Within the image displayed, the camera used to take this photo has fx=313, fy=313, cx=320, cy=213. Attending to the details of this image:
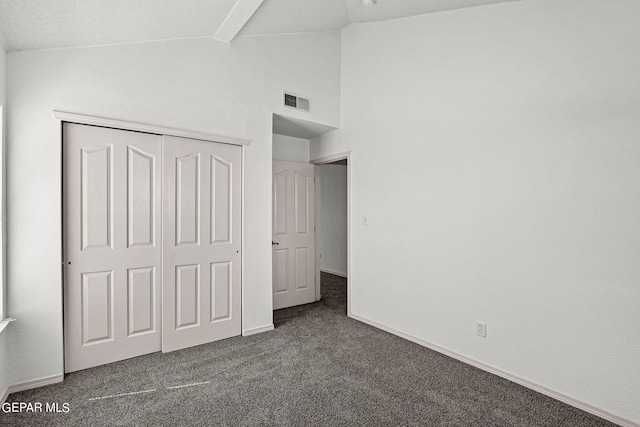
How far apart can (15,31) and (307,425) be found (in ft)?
10.4

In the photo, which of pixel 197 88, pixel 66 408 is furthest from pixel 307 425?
pixel 197 88

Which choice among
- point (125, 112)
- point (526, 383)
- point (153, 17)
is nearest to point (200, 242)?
point (125, 112)

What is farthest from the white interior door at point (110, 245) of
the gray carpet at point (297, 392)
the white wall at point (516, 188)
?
the white wall at point (516, 188)

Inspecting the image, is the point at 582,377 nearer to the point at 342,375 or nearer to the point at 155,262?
the point at 342,375

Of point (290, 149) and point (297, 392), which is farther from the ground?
point (290, 149)

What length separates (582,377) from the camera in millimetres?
2176

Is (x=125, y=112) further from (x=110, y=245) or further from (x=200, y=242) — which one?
(x=200, y=242)

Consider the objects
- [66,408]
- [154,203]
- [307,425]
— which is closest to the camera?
[307,425]

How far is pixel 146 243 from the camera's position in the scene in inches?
113

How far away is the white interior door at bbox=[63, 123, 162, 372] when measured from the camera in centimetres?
256

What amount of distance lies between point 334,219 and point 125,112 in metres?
4.53

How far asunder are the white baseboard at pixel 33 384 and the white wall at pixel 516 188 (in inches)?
→ 117

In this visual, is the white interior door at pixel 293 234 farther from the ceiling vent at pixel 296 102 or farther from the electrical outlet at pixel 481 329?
the electrical outlet at pixel 481 329

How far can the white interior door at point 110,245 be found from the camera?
256cm
